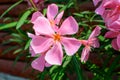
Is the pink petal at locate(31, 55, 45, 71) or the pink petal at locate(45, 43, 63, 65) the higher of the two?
the pink petal at locate(45, 43, 63, 65)

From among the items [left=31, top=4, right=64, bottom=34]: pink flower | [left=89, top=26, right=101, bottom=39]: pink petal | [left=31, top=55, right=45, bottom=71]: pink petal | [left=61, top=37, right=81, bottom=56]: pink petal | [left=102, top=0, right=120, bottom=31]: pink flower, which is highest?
[left=31, top=4, right=64, bottom=34]: pink flower

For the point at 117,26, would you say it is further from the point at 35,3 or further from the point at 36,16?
the point at 35,3

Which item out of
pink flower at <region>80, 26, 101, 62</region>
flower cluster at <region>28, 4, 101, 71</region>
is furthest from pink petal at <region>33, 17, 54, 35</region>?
pink flower at <region>80, 26, 101, 62</region>

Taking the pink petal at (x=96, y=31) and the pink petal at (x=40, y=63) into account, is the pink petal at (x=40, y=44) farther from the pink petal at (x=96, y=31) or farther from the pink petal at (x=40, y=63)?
the pink petal at (x=96, y=31)

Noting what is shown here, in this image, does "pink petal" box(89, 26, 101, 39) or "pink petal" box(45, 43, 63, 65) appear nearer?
"pink petal" box(45, 43, 63, 65)

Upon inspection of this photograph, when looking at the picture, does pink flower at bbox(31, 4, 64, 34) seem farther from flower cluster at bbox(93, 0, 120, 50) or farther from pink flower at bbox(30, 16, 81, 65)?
flower cluster at bbox(93, 0, 120, 50)

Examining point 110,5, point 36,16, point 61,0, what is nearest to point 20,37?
point 61,0

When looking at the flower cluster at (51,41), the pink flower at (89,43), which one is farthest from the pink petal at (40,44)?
the pink flower at (89,43)

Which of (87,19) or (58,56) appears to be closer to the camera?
(58,56)

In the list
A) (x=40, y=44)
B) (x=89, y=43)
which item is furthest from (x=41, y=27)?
(x=89, y=43)
